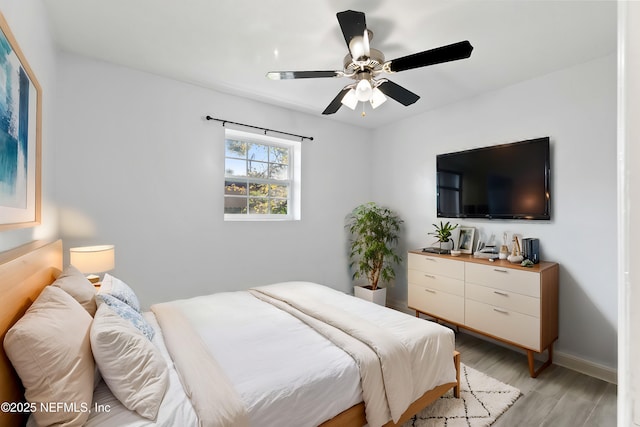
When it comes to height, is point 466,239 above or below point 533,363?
above

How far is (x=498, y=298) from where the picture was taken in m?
2.63

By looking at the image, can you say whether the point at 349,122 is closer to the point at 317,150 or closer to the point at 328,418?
the point at 317,150

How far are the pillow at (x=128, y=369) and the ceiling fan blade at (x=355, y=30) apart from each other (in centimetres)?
181

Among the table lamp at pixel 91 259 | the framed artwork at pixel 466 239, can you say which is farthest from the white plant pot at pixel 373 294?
the table lamp at pixel 91 259

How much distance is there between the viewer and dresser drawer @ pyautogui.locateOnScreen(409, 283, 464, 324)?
9.63 feet

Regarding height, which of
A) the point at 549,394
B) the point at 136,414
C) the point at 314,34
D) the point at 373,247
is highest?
the point at 314,34

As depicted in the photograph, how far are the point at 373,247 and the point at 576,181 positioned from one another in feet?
6.62

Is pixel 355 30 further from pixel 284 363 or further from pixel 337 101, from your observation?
pixel 284 363

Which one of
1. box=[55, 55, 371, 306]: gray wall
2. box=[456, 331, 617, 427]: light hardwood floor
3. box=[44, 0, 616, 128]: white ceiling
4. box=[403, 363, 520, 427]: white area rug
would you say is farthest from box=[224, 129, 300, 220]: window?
box=[456, 331, 617, 427]: light hardwood floor

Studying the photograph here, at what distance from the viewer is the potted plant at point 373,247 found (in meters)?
3.85

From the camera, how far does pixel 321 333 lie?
188 cm

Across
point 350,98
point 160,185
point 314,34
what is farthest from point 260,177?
point 314,34

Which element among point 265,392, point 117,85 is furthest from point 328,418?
point 117,85

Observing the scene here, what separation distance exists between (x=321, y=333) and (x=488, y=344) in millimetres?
2118
